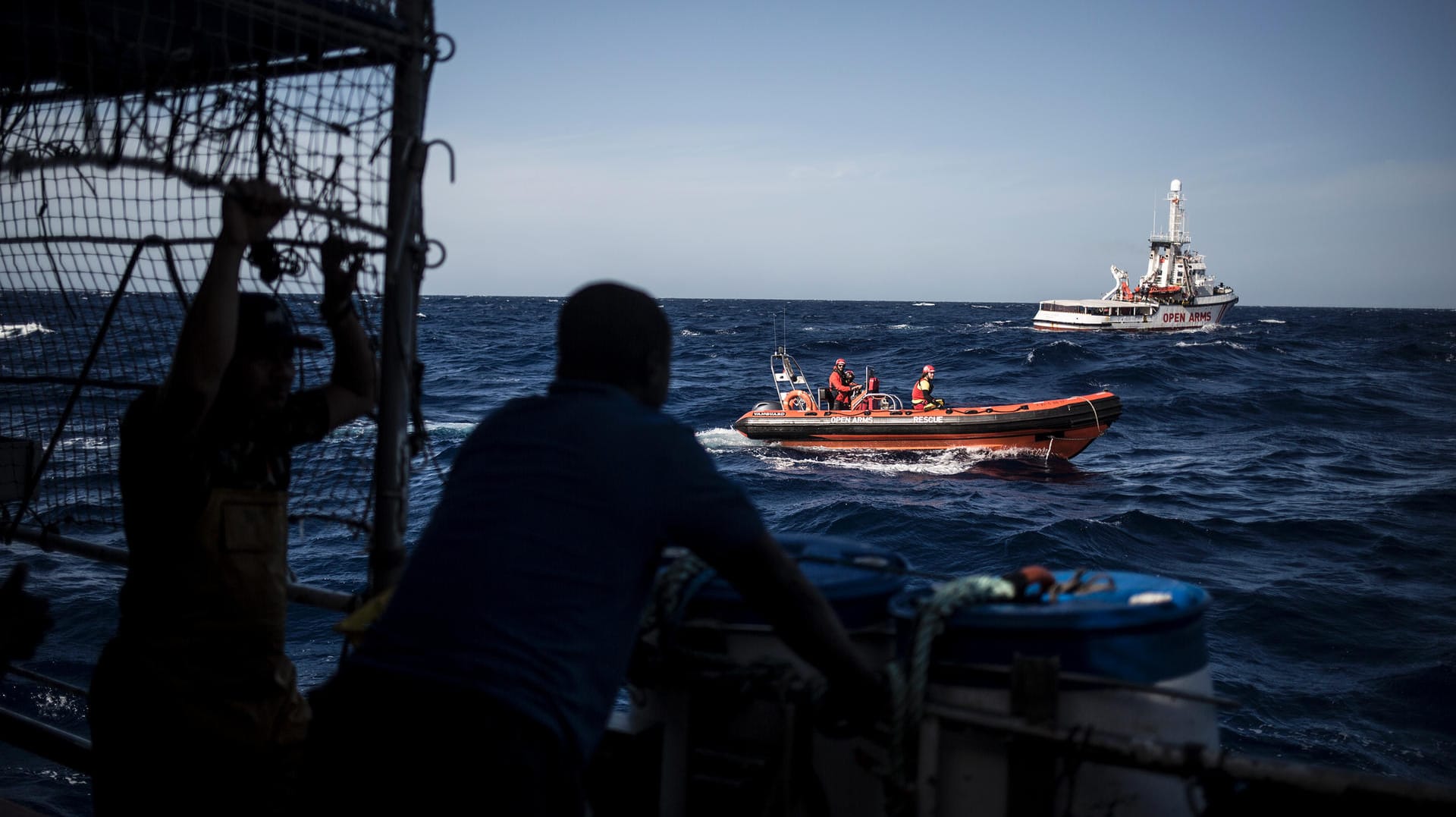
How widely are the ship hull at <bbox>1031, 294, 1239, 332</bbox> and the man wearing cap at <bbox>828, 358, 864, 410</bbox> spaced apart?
41874 mm

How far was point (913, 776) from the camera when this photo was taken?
1855 mm

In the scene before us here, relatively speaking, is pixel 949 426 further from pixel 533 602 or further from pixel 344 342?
pixel 533 602

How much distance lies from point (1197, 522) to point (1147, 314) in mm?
46089

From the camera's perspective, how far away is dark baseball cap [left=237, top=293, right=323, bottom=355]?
2209 mm

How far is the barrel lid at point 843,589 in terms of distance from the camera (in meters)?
2.00

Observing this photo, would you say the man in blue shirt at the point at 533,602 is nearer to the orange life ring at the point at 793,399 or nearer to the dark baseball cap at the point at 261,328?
the dark baseball cap at the point at 261,328

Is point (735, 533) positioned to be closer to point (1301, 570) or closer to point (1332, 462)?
point (1301, 570)

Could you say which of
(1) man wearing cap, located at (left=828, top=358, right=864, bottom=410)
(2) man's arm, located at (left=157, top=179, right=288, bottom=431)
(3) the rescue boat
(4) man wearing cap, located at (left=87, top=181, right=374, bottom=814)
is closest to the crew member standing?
(3) the rescue boat

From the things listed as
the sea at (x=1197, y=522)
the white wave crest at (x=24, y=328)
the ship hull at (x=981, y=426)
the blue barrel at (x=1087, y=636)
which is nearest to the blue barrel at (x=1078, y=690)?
the blue barrel at (x=1087, y=636)

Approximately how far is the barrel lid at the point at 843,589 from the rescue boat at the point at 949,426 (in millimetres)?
16574

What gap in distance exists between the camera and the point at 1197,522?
45.3ft

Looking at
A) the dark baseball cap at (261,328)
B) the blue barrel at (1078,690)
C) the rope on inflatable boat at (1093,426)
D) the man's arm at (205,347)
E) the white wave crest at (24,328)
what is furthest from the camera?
the rope on inflatable boat at (1093,426)

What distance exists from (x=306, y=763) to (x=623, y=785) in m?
0.90

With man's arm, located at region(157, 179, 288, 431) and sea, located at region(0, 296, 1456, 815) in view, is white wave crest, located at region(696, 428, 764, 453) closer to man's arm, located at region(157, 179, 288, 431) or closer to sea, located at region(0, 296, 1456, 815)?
sea, located at region(0, 296, 1456, 815)
